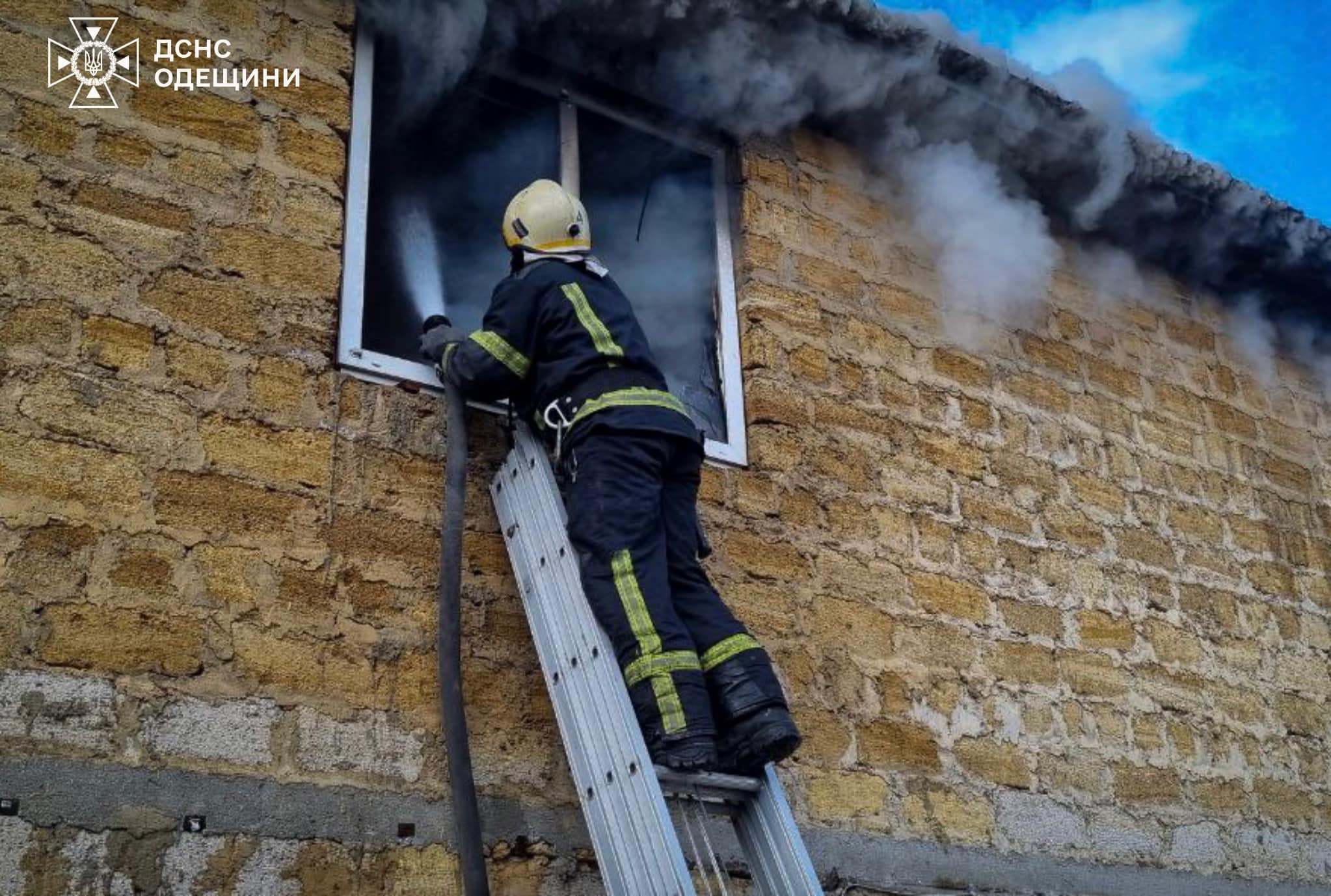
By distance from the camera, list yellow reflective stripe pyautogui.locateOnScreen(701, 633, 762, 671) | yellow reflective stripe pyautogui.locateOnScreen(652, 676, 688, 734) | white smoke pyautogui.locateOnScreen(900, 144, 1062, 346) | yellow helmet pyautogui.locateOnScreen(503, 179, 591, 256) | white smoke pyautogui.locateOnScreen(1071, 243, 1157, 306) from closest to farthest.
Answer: yellow reflective stripe pyautogui.locateOnScreen(652, 676, 688, 734), yellow reflective stripe pyautogui.locateOnScreen(701, 633, 762, 671), yellow helmet pyautogui.locateOnScreen(503, 179, 591, 256), white smoke pyautogui.locateOnScreen(900, 144, 1062, 346), white smoke pyautogui.locateOnScreen(1071, 243, 1157, 306)

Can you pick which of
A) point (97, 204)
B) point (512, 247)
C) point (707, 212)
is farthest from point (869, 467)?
point (97, 204)

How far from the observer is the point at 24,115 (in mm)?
3654

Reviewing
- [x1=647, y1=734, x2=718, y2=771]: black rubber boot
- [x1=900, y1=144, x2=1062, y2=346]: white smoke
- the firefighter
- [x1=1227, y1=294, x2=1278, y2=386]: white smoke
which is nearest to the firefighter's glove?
the firefighter

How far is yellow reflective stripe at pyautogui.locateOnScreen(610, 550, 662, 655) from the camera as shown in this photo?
3176mm

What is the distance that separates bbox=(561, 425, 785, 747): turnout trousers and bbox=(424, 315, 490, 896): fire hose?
272mm

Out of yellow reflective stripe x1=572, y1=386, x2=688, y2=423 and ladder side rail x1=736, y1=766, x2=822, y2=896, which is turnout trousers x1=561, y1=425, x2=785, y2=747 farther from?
ladder side rail x1=736, y1=766, x2=822, y2=896

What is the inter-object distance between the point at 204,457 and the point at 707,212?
210cm

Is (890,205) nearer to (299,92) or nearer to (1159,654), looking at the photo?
(1159,654)

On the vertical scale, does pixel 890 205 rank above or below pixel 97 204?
above

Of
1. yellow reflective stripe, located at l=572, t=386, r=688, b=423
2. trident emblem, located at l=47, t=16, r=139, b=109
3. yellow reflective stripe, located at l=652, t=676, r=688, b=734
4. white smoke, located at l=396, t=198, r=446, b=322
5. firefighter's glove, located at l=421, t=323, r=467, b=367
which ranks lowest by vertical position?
yellow reflective stripe, located at l=652, t=676, r=688, b=734

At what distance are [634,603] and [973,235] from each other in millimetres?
2743

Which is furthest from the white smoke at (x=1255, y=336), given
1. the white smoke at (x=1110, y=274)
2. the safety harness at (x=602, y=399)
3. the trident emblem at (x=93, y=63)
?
the trident emblem at (x=93, y=63)

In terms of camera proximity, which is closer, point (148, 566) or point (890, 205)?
point (148, 566)

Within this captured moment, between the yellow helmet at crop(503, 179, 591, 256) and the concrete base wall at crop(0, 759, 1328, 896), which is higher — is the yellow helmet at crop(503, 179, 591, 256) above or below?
above
